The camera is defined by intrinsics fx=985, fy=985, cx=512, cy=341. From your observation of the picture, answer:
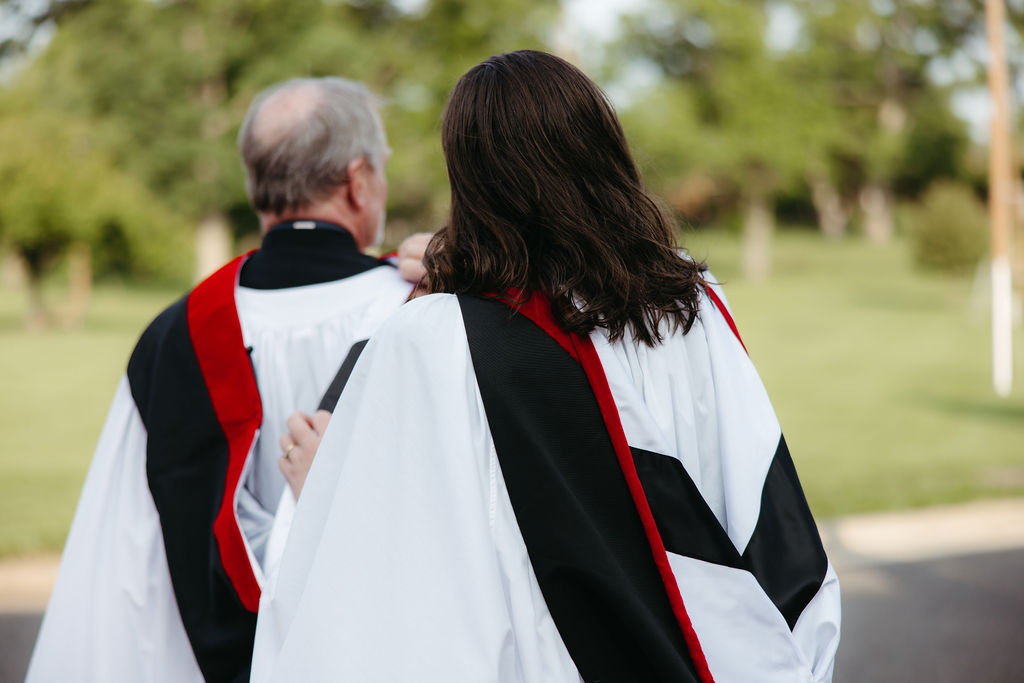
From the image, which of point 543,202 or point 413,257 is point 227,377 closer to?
point 413,257

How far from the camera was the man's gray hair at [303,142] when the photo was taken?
228 cm

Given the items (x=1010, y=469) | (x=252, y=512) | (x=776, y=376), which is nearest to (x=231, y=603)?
(x=252, y=512)

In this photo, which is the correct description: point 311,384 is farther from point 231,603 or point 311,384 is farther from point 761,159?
point 761,159

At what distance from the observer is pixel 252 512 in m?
2.17

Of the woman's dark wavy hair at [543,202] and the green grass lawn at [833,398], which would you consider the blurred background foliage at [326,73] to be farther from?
the woman's dark wavy hair at [543,202]

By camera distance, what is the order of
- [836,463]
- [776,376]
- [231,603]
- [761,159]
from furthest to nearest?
[761,159] → [776,376] → [836,463] → [231,603]

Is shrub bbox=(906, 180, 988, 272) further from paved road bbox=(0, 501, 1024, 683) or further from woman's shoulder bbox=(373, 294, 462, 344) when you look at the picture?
woman's shoulder bbox=(373, 294, 462, 344)

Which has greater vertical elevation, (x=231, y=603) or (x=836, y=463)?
(x=231, y=603)

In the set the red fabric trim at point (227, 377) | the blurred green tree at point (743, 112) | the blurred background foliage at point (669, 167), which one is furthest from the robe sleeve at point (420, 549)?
the blurred green tree at point (743, 112)

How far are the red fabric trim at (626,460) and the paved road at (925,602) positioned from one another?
3.19 metres

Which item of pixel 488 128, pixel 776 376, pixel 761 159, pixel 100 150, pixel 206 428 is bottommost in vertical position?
pixel 776 376

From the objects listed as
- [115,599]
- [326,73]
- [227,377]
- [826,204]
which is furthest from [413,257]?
[826,204]

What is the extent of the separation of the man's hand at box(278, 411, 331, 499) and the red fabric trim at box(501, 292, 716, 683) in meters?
0.54

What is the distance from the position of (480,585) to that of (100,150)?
34407mm
